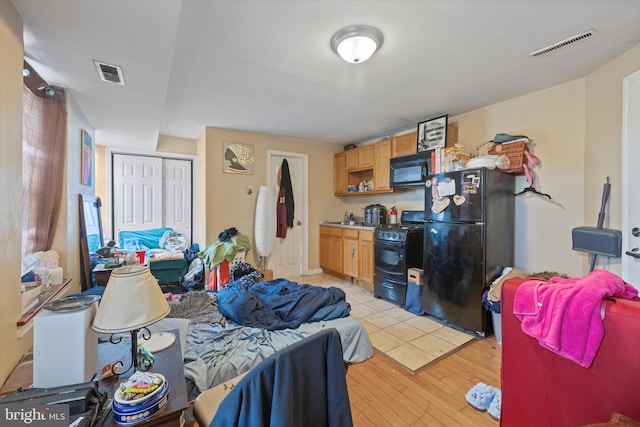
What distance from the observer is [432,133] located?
3.40 meters

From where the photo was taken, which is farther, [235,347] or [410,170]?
[410,170]

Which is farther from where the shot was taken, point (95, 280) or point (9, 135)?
point (95, 280)

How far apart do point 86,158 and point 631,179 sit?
4618mm

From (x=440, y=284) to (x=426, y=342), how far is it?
65cm

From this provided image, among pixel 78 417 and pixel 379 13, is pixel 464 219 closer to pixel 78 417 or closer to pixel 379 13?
pixel 379 13

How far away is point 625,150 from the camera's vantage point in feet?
6.09

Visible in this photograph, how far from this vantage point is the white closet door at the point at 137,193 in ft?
14.0

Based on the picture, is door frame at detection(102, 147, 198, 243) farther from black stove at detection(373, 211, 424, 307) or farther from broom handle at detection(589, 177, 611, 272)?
broom handle at detection(589, 177, 611, 272)

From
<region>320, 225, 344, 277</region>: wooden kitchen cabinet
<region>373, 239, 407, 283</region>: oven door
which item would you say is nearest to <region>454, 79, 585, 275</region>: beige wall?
<region>373, 239, 407, 283</region>: oven door

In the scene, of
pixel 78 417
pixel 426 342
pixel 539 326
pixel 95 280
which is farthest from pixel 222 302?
pixel 539 326

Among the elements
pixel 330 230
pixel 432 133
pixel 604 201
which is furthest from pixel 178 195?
pixel 604 201

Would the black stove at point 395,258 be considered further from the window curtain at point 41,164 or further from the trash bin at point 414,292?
the window curtain at point 41,164

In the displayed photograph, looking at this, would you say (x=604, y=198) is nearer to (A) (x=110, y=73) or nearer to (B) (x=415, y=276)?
(B) (x=415, y=276)

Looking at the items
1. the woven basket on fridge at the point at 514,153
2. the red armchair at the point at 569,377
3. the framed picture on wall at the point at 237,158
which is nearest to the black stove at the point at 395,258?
the woven basket on fridge at the point at 514,153
